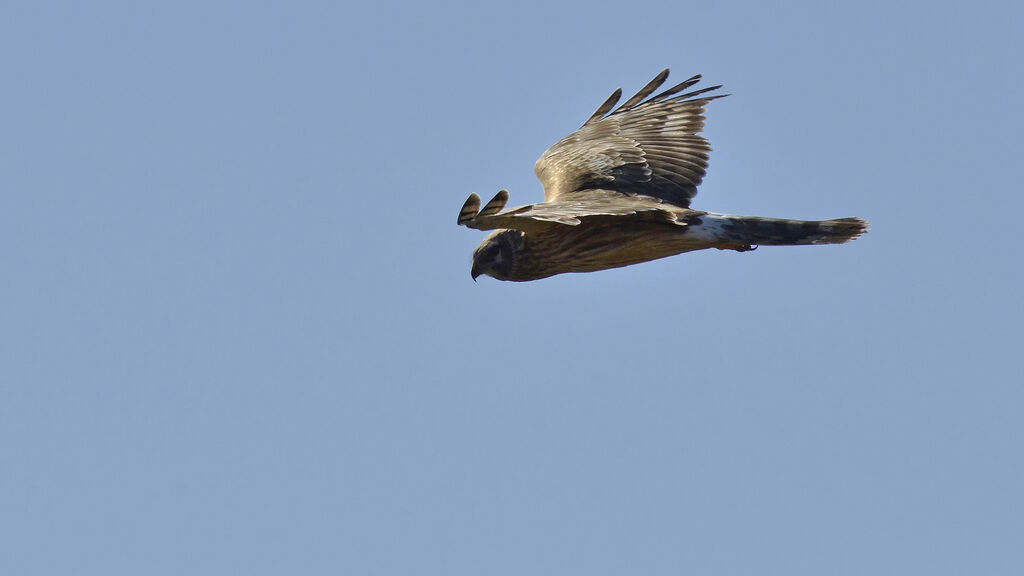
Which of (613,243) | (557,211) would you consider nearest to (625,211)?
(613,243)

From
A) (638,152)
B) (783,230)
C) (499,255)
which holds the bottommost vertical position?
(499,255)

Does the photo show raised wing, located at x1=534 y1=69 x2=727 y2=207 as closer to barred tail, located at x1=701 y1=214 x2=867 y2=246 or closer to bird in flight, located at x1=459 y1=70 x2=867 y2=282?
bird in flight, located at x1=459 y1=70 x2=867 y2=282

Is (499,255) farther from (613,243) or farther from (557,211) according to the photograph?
(557,211)

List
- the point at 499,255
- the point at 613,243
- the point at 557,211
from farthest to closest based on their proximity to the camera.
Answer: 1. the point at 499,255
2. the point at 613,243
3. the point at 557,211

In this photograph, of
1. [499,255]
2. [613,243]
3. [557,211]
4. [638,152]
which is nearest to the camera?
[557,211]

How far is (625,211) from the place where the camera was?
11.7m

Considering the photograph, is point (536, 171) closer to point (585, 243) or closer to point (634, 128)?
point (634, 128)

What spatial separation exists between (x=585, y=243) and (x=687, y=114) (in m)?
3.09

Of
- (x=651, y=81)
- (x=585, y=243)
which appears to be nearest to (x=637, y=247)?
→ (x=585, y=243)

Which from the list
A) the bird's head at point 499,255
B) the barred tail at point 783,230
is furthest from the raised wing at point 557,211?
the bird's head at point 499,255

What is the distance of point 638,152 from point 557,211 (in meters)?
3.11

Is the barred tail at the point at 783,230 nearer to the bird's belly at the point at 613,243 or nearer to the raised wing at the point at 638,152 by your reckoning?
Result: the bird's belly at the point at 613,243

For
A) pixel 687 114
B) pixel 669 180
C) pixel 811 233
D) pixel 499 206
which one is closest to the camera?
pixel 499 206

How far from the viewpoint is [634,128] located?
14758mm
